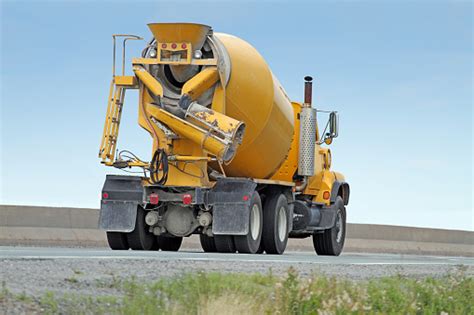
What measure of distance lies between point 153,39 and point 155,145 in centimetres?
185

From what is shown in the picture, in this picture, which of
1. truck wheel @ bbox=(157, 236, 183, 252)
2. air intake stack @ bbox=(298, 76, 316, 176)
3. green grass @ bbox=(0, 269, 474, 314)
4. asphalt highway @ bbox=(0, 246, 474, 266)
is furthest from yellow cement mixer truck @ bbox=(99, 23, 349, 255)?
green grass @ bbox=(0, 269, 474, 314)

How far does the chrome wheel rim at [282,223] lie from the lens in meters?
20.1

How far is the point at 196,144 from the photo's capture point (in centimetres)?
1833

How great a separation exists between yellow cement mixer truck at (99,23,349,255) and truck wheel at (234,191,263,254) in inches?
0.7

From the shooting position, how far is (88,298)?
27.5ft

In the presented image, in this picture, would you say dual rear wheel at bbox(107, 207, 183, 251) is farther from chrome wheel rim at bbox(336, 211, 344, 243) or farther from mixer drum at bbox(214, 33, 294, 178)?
chrome wheel rim at bbox(336, 211, 344, 243)

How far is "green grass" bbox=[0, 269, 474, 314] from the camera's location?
8273 millimetres

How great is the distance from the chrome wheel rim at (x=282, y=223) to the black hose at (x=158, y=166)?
108 inches

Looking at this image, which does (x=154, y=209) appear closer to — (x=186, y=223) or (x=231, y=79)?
(x=186, y=223)

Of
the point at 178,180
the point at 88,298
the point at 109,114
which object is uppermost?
the point at 109,114

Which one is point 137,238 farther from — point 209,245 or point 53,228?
point 53,228

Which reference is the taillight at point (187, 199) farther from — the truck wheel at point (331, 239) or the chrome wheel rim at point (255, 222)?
the truck wheel at point (331, 239)

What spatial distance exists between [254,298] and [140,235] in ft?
33.1

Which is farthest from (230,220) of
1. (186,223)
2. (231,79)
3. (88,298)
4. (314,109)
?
(88,298)
